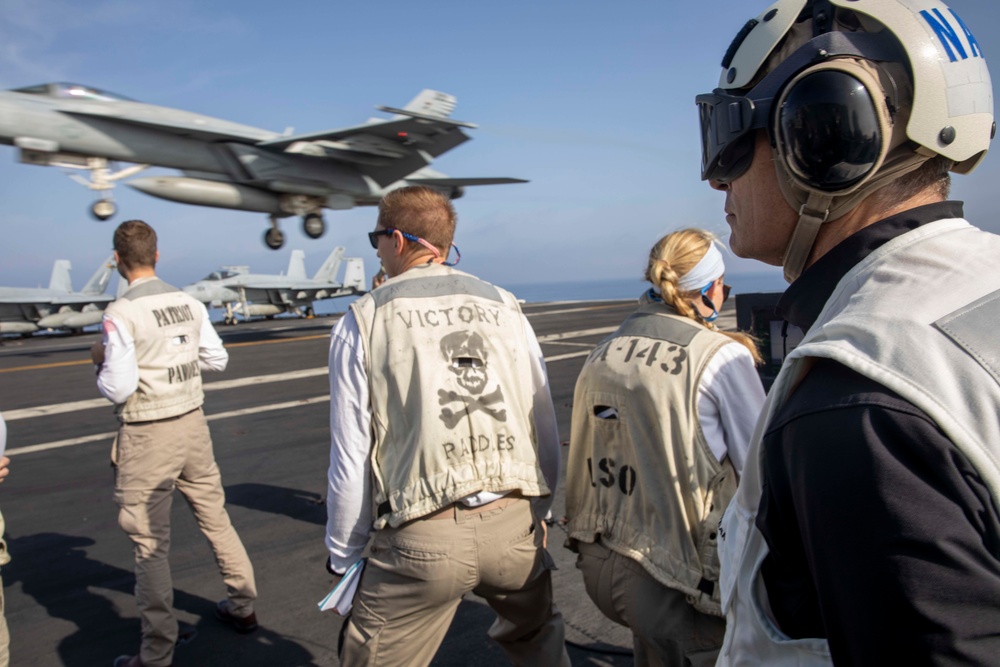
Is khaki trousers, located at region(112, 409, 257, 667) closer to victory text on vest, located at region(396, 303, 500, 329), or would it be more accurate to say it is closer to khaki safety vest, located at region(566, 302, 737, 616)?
victory text on vest, located at region(396, 303, 500, 329)

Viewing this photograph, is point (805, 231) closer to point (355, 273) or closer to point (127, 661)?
point (127, 661)

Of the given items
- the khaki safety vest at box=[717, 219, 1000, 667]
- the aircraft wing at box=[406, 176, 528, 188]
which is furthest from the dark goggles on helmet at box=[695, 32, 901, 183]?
the aircraft wing at box=[406, 176, 528, 188]

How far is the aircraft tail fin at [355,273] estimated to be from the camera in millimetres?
53312

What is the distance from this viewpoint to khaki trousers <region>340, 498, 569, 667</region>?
2277mm

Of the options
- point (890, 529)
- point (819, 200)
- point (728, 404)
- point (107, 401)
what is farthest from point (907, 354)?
point (107, 401)

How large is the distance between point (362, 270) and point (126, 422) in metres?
53.1

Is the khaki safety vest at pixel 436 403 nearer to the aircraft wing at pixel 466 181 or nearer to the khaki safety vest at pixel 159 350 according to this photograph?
the khaki safety vest at pixel 159 350

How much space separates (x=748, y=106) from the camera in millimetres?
1119

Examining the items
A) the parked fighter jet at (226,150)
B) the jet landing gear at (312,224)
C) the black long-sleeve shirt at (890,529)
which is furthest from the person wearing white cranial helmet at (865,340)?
the jet landing gear at (312,224)

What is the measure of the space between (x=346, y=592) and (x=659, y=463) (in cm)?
123

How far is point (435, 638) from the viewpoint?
2.40m

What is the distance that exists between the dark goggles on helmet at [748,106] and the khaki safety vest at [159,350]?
3.43 meters

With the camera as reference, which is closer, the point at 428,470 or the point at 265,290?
the point at 428,470

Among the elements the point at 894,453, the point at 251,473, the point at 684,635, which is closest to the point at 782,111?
the point at 894,453
